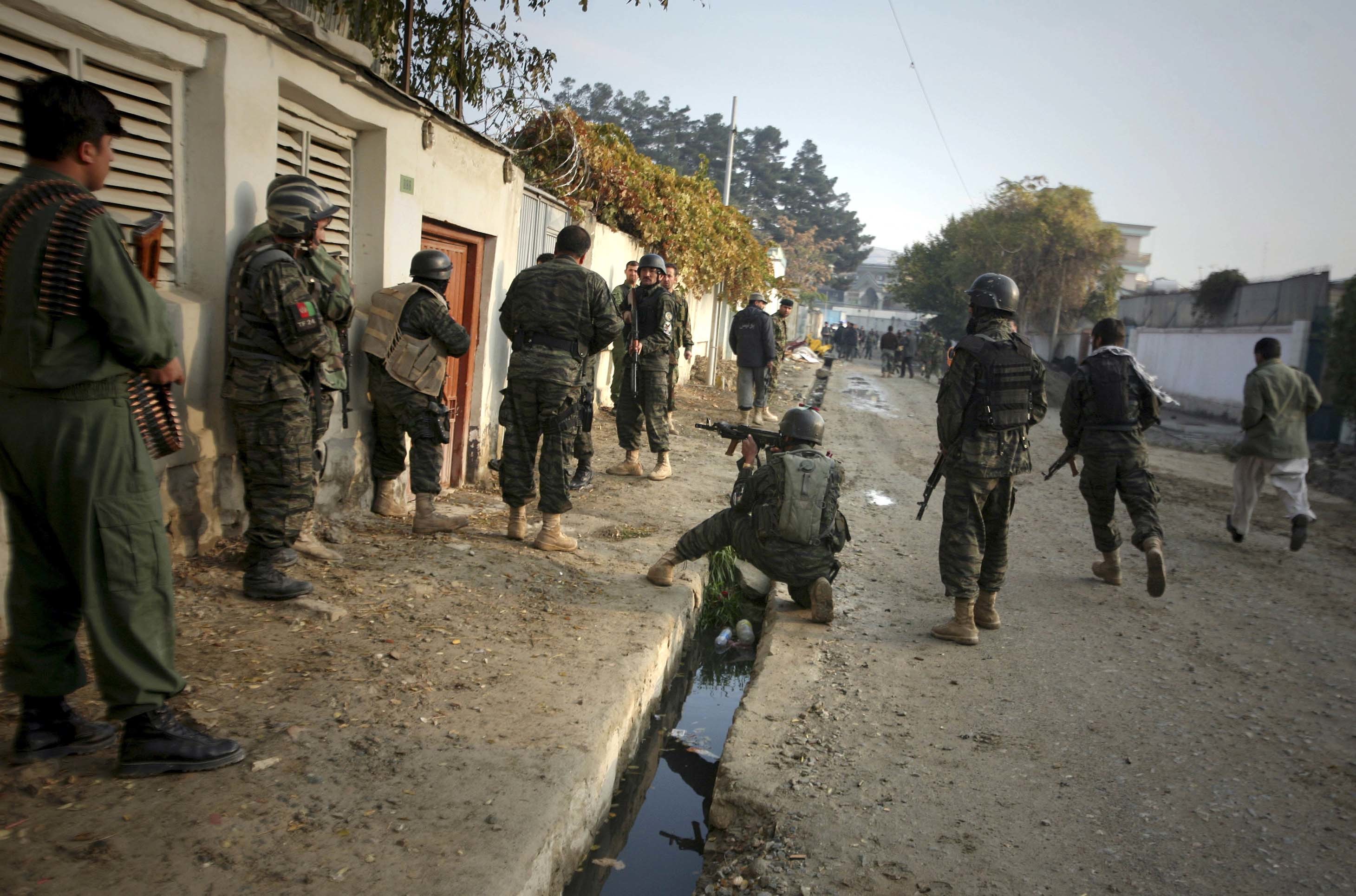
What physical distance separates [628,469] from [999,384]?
3.91 meters

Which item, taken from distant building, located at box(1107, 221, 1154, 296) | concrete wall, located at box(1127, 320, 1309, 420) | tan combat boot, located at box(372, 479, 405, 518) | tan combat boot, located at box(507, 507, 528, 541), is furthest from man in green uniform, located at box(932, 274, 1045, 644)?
distant building, located at box(1107, 221, 1154, 296)

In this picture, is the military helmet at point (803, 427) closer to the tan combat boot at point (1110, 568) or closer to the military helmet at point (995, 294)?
the military helmet at point (995, 294)

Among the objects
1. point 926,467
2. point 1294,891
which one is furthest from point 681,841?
point 926,467

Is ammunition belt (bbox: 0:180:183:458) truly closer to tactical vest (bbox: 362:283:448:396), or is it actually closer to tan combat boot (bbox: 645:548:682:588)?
tactical vest (bbox: 362:283:448:396)

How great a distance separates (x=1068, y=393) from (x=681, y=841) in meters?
4.14

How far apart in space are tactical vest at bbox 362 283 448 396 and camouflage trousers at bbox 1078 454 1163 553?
410 cm

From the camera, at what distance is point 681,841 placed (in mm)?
3395

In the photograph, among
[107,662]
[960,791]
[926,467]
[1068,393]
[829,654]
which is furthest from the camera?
[926,467]

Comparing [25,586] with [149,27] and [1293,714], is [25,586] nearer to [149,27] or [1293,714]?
[149,27]

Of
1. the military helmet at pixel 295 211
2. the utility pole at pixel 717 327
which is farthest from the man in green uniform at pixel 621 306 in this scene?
the utility pole at pixel 717 327

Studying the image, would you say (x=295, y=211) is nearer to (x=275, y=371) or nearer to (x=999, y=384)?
(x=275, y=371)

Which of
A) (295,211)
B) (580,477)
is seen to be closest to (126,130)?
(295,211)

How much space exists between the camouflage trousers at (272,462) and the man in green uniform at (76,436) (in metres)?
1.43

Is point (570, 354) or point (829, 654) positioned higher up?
point (570, 354)
